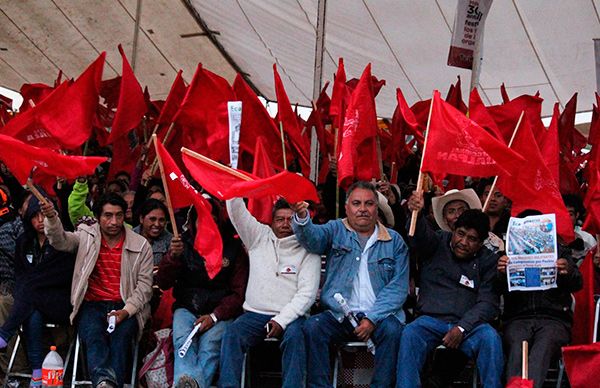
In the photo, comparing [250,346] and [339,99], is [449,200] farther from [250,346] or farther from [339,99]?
[339,99]


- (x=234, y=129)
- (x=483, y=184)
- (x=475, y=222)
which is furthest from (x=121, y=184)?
(x=475, y=222)

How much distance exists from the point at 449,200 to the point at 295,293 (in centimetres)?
146

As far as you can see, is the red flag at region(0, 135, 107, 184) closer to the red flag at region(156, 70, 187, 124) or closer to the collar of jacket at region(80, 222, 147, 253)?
the collar of jacket at region(80, 222, 147, 253)

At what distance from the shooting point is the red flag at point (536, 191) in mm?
7184

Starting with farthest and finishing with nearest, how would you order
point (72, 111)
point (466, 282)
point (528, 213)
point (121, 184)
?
point (121, 184), point (72, 111), point (528, 213), point (466, 282)

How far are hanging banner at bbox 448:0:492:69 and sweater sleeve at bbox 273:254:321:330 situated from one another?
3.81 meters

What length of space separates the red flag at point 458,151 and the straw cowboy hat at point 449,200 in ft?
1.39

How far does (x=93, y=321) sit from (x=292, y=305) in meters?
1.39

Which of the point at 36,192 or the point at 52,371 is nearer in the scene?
the point at 36,192

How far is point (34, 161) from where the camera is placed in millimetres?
6980

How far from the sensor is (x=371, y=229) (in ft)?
23.4

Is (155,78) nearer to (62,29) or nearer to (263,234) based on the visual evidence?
(62,29)

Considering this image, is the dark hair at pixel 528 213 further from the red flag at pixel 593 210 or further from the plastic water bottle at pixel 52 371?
the plastic water bottle at pixel 52 371

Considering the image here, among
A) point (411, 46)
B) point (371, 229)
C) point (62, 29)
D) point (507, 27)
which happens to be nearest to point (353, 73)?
point (411, 46)
